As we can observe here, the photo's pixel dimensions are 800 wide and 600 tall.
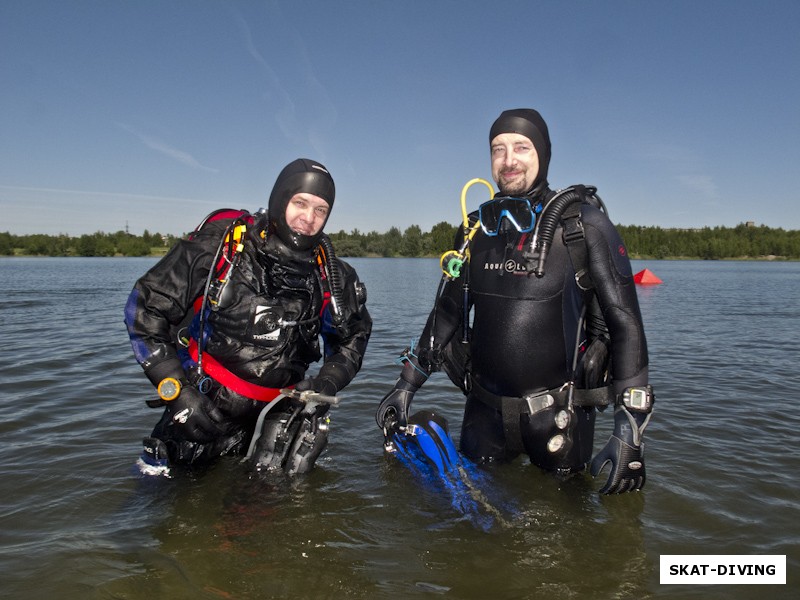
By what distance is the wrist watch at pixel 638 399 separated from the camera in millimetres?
3201

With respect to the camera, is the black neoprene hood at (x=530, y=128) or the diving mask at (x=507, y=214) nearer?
the diving mask at (x=507, y=214)

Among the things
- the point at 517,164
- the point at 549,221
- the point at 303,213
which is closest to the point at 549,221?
the point at 549,221

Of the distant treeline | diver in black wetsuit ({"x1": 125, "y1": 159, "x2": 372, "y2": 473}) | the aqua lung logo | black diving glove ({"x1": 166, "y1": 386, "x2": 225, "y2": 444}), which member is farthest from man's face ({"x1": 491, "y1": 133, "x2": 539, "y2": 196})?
the distant treeline

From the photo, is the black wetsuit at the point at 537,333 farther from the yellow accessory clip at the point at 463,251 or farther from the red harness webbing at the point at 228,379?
the red harness webbing at the point at 228,379

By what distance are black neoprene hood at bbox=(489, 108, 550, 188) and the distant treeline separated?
96226 millimetres

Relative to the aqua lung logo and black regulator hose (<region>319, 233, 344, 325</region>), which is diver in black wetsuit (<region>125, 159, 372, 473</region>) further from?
the aqua lung logo

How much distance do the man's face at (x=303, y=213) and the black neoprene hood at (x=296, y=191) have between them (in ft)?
0.09

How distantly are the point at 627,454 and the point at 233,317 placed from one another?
9.15 ft

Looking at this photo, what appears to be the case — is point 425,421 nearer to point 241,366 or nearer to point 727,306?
point 241,366

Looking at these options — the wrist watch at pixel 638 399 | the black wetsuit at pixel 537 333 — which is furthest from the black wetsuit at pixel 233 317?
the wrist watch at pixel 638 399

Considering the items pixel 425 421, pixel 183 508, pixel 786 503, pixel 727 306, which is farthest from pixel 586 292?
pixel 727 306

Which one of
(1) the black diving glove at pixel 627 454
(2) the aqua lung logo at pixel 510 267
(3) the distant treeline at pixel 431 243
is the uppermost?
(3) the distant treeline at pixel 431 243

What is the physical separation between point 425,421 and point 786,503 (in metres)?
2.76

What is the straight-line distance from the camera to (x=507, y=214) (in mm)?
3592
